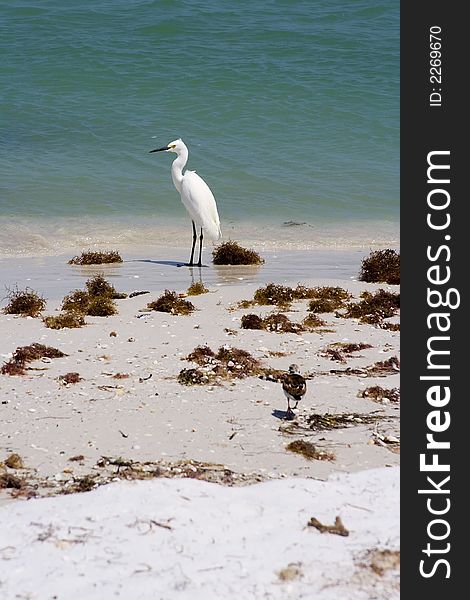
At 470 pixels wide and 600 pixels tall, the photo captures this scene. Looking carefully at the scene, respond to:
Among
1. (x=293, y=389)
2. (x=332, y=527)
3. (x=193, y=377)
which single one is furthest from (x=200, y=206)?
(x=332, y=527)

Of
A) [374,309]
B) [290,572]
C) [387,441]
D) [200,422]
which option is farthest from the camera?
[374,309]

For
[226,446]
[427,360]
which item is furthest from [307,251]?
[427,360]

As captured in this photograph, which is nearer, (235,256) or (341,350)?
(341,350)

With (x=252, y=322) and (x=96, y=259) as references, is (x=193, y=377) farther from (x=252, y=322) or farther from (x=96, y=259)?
(x=96, y=259)

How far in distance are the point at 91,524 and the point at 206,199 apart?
9489mm

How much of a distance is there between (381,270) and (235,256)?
2.34 metres

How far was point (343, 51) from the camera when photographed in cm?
2573

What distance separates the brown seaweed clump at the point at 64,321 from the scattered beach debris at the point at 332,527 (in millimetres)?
4250

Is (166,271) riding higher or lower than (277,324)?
lower

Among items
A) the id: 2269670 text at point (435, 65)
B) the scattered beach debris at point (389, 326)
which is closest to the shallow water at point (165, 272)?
the scattered beach debris at point (389, 326)

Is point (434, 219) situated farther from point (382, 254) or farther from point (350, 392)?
point (382, 254)

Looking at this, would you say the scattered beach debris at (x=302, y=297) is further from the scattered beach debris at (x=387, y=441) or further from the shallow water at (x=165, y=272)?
the scattered beach debris at (x=387, y=441)

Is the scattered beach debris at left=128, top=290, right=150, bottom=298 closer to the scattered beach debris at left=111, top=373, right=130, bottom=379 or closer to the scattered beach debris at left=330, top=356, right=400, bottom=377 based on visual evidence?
the scattered beach debris at left=111, top=373, right=130, bottom=379

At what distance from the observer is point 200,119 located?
69.1 feet
